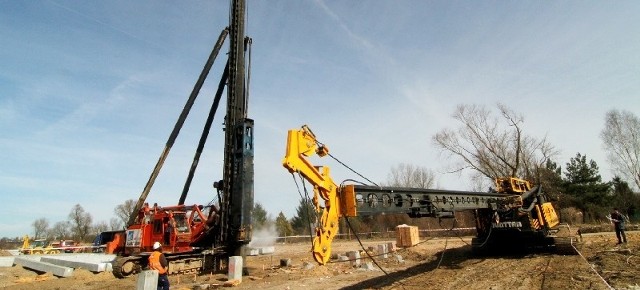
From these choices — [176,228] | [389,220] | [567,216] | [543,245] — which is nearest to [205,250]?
[176,228]

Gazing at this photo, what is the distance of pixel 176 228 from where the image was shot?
1474 centimetres

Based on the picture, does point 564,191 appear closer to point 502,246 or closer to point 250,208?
point 502,246

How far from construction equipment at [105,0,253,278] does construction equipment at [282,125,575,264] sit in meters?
7.42

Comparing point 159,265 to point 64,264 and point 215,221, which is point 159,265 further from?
point 64,264

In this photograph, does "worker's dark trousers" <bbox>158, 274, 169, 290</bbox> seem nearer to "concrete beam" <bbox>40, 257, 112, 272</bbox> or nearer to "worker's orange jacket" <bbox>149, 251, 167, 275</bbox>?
"worker's orange jacket" <bbox>149, 251, 167, 275</bbox>

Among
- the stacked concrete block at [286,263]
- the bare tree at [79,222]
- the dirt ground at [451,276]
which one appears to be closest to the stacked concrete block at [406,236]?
the dirt ground at [451,276]

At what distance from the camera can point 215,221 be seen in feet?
51.0

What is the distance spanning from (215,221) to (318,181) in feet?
32.0

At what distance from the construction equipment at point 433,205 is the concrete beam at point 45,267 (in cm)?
1377

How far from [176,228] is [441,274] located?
10.1 metres

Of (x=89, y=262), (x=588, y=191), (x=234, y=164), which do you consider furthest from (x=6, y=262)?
(x=588, y=191)

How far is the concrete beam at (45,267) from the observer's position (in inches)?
604

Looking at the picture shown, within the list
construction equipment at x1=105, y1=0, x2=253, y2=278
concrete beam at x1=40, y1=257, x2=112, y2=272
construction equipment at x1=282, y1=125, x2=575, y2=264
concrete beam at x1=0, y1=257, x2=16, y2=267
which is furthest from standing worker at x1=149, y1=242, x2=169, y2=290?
concrete beam at x1=0, y1=257, x2=16, y2=267

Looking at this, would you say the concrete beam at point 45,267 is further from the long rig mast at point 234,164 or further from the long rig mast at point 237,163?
the long rig mast at point 237,163
